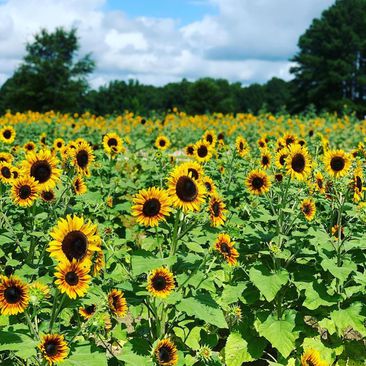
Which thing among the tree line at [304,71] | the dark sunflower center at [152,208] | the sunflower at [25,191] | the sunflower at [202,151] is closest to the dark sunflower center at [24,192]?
the sunflower at [25,191]

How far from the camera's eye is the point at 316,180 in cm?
553

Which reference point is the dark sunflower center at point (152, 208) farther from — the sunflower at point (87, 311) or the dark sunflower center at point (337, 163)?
the dark sunflower center at point (337, 163)

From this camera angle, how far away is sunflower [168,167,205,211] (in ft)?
11.5

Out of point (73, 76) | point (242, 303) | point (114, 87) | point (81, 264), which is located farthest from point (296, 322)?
point (114, 87)

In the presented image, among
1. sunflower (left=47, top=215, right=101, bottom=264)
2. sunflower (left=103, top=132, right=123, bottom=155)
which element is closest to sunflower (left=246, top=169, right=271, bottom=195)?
sunflower (left=47, top=215, right=101, bottom=264)

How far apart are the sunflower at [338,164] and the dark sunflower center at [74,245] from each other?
2.66 meters

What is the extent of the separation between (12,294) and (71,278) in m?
0.33

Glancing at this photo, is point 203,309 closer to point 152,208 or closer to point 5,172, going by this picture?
point 152,208

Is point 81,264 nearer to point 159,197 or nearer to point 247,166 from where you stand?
point 159,197

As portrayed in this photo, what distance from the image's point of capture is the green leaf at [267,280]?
4258 mm

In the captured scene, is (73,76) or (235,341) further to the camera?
(73,76)

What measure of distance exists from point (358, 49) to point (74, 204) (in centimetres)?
5675

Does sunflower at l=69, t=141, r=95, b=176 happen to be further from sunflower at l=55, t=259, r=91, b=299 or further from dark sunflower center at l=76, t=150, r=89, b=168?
sunflower at l=55, t=259, r=91, b=299

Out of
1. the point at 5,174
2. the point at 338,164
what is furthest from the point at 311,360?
the point at 5,174
